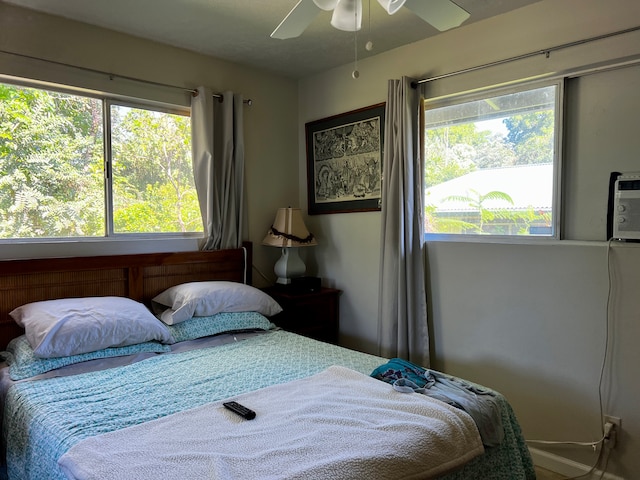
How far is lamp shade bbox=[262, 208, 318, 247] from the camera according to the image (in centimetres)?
329

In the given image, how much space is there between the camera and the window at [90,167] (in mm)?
2510

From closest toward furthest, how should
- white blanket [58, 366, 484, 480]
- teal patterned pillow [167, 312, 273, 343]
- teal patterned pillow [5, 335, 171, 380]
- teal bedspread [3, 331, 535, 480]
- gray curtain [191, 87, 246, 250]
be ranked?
1. white blanket [58, 366, 484, 480]
2. teal bedspread [3, 331, 535, 480]
3. teal patterned pillow [5, 335, 171, 380]
4. teal patterned pillow [167, 312, 273, 343]
5. gray curtain [191, 87, 246, 250]

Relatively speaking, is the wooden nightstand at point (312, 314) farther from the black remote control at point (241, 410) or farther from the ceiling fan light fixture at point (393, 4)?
the ceiling fan light fixture at point (393, 4)

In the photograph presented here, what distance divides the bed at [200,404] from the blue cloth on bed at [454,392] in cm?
5

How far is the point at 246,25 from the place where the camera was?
105 inches

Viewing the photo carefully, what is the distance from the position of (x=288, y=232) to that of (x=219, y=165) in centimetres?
69

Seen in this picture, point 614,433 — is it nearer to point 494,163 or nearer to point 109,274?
point 494,163

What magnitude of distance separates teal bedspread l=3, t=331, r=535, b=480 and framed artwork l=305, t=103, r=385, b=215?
4.21 ft

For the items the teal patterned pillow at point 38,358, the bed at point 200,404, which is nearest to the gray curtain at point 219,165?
the bed at point 200,404

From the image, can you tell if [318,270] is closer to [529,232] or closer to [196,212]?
[196,212]

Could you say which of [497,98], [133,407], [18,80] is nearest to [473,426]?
[133,407]

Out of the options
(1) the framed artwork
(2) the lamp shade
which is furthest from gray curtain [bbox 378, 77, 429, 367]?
(2) the lamp shade

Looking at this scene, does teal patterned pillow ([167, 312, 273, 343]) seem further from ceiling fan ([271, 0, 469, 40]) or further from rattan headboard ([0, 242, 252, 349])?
ceiling fan ([271, 0, 469, 40])

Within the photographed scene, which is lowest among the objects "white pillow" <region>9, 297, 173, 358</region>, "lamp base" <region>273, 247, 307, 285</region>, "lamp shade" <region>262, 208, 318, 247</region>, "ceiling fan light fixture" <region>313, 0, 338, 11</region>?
"white pillow" <region>9, 297, 173, 358</region>
